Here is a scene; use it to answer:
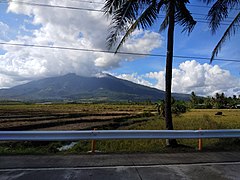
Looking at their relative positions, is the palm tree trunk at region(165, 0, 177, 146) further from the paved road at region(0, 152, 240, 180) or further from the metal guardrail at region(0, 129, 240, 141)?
the paved road at region(0, 152, 240, 180)

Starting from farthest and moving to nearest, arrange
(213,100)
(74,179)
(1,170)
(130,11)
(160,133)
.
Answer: (213,100), (130,11), (160,133), (1,170), (74,179)

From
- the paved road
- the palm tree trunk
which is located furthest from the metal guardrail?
the palm tree trunk

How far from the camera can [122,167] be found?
6531mm

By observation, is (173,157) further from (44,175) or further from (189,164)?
(44,175)

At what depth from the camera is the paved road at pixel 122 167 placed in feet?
19.1

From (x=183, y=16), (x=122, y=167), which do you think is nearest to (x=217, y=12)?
(x=183, y=16)

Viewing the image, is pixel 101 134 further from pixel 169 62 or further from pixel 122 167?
pixel 169 62

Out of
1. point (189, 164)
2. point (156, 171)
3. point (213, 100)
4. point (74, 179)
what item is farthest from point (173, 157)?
point (213, 100)

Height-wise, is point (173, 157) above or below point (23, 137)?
below

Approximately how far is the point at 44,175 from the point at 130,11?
23.4 feet

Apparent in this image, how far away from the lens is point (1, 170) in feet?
20.1

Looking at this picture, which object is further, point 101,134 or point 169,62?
point 169,62

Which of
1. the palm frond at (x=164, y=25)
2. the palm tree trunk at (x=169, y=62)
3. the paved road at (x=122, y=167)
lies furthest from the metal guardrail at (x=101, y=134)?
the palm frond at (x=164, y=25)

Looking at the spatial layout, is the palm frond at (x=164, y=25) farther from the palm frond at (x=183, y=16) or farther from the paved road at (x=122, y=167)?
the paved road at (x=122, y=167)
